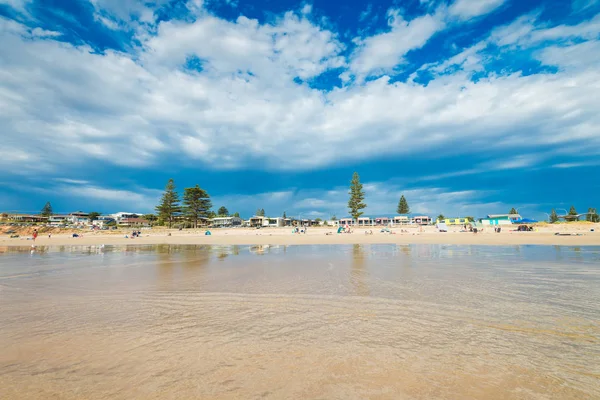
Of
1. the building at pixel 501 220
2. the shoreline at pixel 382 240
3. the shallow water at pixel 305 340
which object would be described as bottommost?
the shallow water at pixel 305 340

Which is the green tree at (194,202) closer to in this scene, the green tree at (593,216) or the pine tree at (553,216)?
the green tree at (593,216)

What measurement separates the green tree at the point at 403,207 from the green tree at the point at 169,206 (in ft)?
239

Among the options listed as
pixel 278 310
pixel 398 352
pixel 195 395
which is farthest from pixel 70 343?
pixel 398 352

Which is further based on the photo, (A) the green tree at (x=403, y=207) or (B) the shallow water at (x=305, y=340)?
(A) the green tree at (x=403, y=207)

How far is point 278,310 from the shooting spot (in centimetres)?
544

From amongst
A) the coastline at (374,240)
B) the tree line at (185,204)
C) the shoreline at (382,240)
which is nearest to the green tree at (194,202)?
the tree line at (185,204)

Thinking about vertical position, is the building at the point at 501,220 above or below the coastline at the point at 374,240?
above

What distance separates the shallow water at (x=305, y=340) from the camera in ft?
9.05

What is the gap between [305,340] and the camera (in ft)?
13.0

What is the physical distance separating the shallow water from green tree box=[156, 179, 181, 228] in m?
63.9

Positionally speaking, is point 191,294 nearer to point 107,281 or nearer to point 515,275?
point 107,281

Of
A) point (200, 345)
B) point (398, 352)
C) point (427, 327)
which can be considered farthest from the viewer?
point (427, 327)

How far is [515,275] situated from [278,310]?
25.7 ft

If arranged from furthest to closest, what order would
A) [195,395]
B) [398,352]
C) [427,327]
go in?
1. [427,327]
2. [398,352]
3. [195,395]
